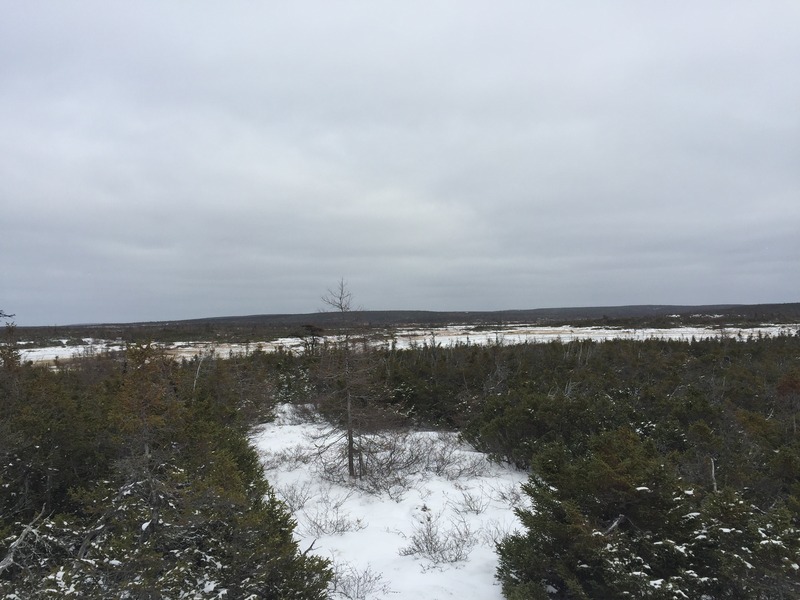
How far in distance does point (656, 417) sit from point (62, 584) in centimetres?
1281

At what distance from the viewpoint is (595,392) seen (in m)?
14.2

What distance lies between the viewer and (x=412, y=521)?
8.42 meters

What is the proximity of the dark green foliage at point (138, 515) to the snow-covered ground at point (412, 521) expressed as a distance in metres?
1.45

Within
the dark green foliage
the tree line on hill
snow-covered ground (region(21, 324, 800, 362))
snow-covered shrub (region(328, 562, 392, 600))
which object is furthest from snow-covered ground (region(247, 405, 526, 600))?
snow-covered ground (region(21, 324, 800, 362))

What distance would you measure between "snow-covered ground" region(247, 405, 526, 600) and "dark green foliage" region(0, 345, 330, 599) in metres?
1.45

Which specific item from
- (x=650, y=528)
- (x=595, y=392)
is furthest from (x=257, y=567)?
(x=595, y=392)

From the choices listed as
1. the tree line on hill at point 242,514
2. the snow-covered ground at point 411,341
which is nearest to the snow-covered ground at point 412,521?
the tree line on hill at point 242,514

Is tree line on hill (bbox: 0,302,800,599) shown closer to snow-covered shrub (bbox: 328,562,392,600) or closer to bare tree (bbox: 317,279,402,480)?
snow-covered shrub (bbox: 328,562,392,600)

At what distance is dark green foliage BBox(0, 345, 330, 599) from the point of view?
13.3 ft

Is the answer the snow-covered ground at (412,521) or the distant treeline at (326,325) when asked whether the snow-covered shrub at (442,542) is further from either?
the distant treeline at (326,325)

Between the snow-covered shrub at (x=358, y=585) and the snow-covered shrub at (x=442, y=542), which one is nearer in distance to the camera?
the snow-covered shrub at (x=358, y=585)

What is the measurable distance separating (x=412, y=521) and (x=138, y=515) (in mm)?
5265

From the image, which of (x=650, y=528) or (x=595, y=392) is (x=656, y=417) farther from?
(x=650, y=528)

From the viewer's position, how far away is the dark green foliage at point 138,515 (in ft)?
13.3
